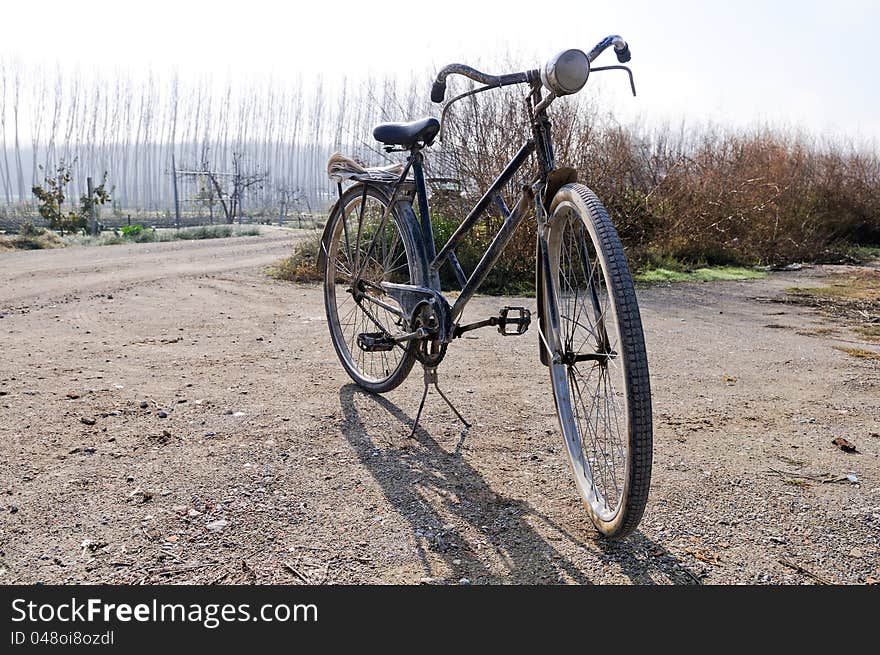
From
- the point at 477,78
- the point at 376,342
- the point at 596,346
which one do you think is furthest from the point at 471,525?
the point at 477,78

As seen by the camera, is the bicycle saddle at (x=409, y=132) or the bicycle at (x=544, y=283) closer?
the bicycle at (x=544, y=283)

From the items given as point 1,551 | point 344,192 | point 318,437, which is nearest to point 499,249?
point 318,437

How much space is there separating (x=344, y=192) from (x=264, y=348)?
1.43 m

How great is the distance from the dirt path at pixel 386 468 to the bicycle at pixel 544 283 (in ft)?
0.69

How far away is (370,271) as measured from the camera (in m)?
3.69

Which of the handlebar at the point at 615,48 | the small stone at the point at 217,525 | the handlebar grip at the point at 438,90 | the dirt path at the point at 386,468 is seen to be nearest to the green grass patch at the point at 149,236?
the dirt path at the point at 386,468

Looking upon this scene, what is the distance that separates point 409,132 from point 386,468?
135cm

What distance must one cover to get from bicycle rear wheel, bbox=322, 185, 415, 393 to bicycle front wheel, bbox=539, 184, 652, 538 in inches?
34.9

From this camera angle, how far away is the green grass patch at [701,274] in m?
9.85

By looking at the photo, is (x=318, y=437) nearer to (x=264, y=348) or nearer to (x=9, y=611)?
(x=9, y=611)

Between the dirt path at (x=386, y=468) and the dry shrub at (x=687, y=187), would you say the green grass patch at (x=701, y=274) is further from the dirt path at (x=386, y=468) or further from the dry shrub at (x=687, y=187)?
the dirt path at (x=386, y=468)

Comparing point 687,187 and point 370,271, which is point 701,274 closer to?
point 687,187

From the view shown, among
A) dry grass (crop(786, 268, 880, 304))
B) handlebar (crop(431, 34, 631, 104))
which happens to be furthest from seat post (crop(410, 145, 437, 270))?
dry grass (crop(786, 268, 880, 304))

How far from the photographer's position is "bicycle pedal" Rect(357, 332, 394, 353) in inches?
130
